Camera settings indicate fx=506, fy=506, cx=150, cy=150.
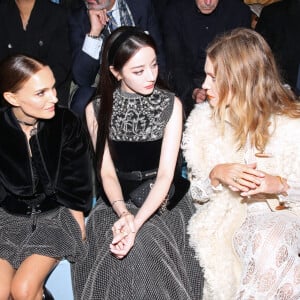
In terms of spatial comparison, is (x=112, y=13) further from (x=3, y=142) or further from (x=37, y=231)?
(x=37, y=231)

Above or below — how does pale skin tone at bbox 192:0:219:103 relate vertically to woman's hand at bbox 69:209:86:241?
above

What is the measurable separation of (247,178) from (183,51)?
1.49 meters

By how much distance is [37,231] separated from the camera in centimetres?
217

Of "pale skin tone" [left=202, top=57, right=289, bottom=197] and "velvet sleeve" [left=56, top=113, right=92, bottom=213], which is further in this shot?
"velvet sleeve" [left=56, top=113, right=92, bottom=213]

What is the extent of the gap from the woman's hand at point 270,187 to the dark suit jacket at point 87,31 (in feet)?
4.14

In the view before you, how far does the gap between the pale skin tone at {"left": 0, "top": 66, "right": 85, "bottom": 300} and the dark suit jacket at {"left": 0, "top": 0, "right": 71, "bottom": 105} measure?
2.75ft

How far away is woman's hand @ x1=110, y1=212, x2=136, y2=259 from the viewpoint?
6.73ft

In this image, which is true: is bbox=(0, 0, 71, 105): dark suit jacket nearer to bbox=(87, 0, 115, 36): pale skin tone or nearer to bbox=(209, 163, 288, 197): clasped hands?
bbox=(87, 0, 115, 36): pale skin tone

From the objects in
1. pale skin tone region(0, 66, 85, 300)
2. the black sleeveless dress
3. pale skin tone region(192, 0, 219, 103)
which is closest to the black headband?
the black sleeveless dress

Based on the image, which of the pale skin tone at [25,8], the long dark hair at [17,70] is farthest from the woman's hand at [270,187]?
the pale skin tone at [25,8]

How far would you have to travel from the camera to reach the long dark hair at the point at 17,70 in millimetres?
2070

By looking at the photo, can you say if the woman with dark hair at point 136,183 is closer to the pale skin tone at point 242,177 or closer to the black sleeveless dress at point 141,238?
the black sleeveless dress at point 141,238

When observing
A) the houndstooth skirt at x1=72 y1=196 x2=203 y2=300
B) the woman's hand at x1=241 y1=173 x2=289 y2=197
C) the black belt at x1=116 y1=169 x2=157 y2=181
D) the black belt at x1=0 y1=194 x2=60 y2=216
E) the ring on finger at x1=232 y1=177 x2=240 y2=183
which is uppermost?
the ring on finger at x1=232 y1=177 x2=240 y2=183

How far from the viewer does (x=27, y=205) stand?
225cm
